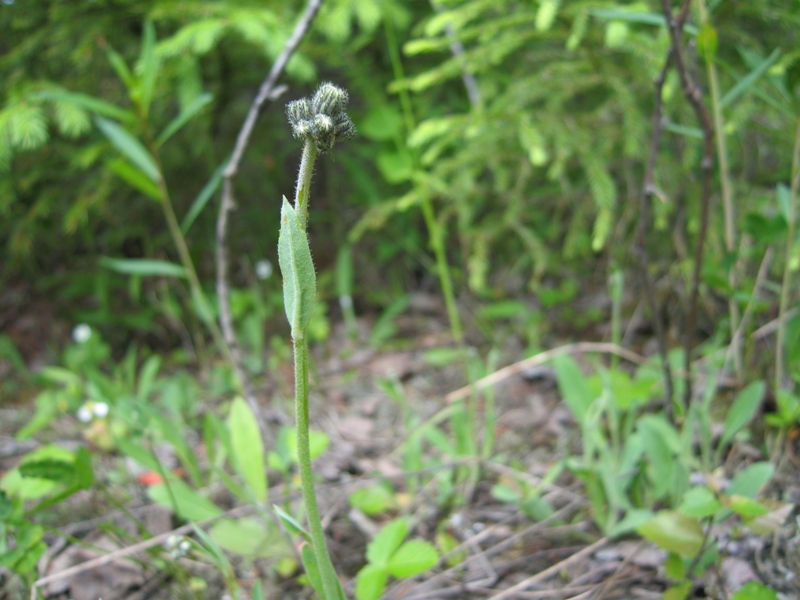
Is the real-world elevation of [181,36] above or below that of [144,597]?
above

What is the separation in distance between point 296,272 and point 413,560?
2.04 feet

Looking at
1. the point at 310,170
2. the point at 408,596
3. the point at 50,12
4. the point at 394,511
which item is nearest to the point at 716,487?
the point at 408,596

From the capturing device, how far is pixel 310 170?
76 cm

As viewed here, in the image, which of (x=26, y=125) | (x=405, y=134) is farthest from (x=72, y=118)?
(x=405, y=134)

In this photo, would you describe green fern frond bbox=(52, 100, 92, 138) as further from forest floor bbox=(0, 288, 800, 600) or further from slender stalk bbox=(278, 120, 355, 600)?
slender stalk bbox=(278, 120, 355, 600)

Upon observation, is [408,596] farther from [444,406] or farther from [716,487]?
[444,406]

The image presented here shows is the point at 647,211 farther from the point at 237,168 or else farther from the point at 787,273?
the point at 237,168

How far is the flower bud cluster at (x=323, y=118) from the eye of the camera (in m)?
0.74

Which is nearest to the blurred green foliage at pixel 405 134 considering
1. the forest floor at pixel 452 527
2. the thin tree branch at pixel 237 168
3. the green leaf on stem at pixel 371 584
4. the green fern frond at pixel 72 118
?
the green fern frond at pixel 72 118

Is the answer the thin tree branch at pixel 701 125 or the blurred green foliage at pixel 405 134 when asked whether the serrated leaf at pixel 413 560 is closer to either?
the thin tree branch at pixel 701 125

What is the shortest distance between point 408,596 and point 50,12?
2.46 m

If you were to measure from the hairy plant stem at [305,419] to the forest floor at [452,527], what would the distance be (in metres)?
0.41

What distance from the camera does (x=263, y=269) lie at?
283 cm

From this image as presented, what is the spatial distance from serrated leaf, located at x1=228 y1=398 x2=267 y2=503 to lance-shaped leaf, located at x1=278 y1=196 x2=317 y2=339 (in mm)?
597
